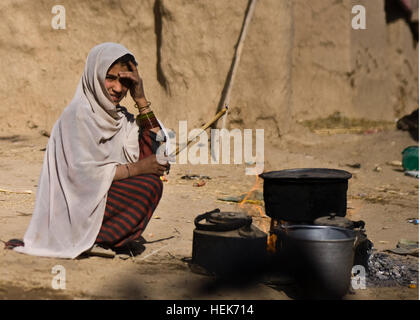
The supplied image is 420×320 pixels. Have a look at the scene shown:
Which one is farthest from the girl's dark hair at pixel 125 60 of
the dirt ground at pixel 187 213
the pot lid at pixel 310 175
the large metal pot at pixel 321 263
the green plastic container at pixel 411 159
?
the green plastic container at pixel 411 159

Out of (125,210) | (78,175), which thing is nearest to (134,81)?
(78,175)

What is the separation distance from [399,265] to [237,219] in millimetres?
1285

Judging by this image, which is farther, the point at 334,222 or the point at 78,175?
the point at 78,175

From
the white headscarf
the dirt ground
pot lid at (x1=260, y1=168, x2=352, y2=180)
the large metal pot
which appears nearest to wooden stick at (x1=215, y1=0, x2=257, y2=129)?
the dirt ground

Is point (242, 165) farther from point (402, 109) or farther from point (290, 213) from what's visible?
point (402, 109)

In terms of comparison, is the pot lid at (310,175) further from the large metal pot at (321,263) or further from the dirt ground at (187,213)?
the dirt ground at (187,213)

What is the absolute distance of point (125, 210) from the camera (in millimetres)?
3709

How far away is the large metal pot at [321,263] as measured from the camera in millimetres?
3125

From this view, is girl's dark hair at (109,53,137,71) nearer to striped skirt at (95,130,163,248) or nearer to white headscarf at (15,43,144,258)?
white headscarf at (15,43,144,258)

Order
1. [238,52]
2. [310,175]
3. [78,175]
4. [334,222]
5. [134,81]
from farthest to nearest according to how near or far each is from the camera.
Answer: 1. [238,52]
2. [134,81]
3. [310,175]
4. [78,175]
5. [334,222]

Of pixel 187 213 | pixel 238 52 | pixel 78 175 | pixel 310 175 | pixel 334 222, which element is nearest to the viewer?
→ pixel 334 222

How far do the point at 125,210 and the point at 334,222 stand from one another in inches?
51.1

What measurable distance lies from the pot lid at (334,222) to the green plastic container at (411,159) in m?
5.07

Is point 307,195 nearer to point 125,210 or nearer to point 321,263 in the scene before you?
point 321,263
